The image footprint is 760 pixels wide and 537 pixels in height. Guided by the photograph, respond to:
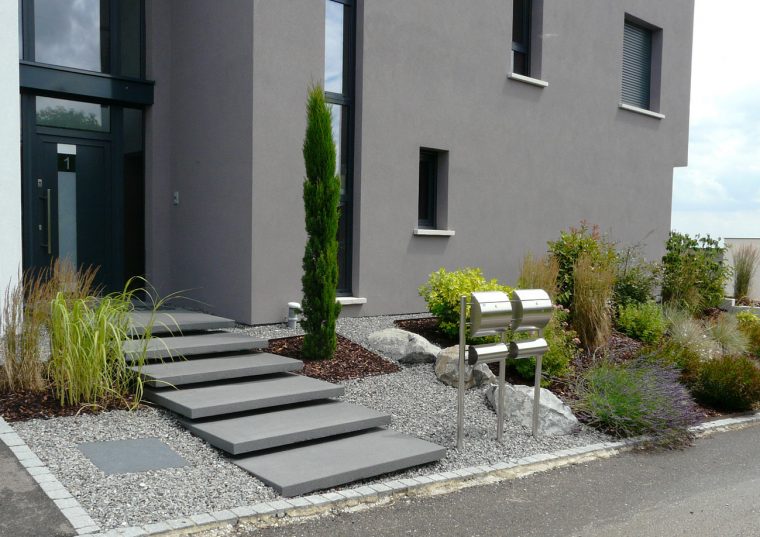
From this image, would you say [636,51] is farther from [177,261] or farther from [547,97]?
[177,261]

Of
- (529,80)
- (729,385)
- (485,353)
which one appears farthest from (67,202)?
(729,385)

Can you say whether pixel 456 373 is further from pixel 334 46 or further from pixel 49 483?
pixel 334 46

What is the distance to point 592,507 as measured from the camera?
485 cm

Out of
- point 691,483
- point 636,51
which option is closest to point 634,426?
point 691,483

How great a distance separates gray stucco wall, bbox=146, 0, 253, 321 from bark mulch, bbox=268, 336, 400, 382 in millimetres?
1244

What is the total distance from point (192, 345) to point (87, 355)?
48.0 inches

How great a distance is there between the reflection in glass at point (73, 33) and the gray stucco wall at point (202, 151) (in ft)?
2.12

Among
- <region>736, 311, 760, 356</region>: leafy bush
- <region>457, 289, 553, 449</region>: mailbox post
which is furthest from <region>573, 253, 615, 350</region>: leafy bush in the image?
<region>457, 289, 553, 449</region>: mailbox post

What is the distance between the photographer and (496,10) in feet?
37.7

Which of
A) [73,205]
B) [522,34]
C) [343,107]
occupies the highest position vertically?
[522,34]

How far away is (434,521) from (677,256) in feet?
33.1

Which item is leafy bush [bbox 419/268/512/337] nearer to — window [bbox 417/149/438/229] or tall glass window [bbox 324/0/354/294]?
tall glass window [bbox 324/0/354/294]

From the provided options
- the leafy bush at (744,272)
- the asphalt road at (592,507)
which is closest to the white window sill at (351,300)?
the asphalt road at (592,507)

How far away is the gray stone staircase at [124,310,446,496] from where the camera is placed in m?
4.99
